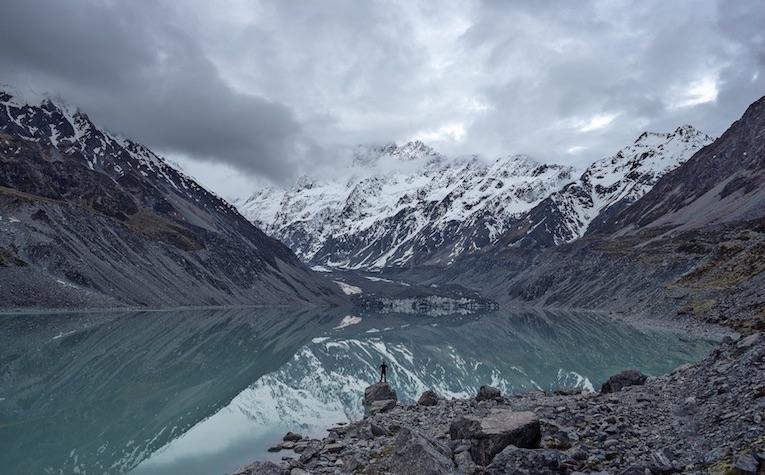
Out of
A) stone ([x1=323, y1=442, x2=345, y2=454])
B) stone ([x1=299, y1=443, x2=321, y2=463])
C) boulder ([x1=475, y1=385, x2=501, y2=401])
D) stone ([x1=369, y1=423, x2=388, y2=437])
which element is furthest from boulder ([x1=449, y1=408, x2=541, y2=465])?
boulder ([x1=475, y1=385, x2=501, y2=401])

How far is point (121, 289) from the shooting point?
137 meters

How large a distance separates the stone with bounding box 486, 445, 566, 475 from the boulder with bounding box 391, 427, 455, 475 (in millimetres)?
1809

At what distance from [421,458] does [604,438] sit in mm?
6136

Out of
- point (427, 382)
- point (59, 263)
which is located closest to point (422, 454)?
point (427, 382)

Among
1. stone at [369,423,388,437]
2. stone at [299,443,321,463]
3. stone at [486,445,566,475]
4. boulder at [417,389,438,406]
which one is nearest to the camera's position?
stone at [486,445,566,475]

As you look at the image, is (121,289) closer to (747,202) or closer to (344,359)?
(344,359)

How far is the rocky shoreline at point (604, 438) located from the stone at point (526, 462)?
3cm

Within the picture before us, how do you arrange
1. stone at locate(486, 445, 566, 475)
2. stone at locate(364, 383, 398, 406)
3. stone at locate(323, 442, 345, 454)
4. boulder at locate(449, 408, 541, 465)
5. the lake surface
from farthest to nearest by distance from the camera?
stone at locate(364, 383, 398, 406) < the lake surface < stone at locate(323, 442, 345, 454) < boulder at locate(449, 408, 541, 465) < stone at locate(486, 445, 566, 475)

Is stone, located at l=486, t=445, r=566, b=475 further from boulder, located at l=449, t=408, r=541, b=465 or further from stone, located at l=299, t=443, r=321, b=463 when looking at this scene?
stone, located at l=299, t=443, r=321, b=463

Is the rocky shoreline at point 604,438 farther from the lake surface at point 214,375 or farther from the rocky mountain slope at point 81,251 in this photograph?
the rocky mountain slope at point 81,251

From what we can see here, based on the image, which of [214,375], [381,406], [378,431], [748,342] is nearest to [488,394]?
[381,406]

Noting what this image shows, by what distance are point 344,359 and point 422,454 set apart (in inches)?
2351

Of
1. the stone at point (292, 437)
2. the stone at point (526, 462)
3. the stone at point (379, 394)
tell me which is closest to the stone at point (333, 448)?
the stone at point (292, 437)

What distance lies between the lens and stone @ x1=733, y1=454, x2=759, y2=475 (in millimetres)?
11953
